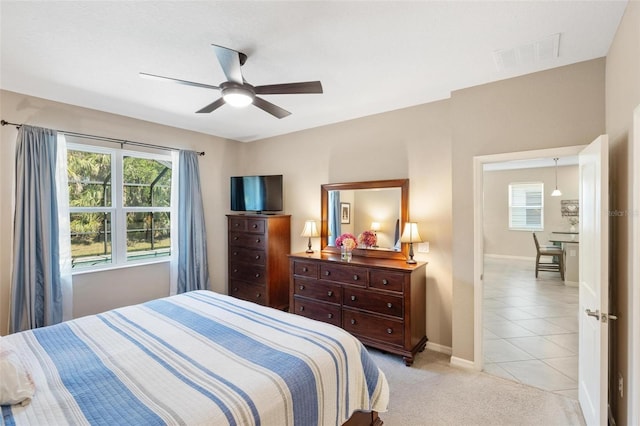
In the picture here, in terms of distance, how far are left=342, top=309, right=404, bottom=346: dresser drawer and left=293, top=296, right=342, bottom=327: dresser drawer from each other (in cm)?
9

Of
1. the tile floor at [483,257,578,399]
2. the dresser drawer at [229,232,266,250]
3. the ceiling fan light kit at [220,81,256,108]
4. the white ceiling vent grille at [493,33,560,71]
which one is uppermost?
the white ceiling vent grille at [493,33,560,71]

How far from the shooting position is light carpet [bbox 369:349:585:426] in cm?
212

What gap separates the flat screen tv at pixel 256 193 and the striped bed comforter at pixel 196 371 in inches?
92.3

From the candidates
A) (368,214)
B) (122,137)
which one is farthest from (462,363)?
(122,137)

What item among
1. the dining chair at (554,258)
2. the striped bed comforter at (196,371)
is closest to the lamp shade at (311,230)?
the striped bed comforter at (196,371)

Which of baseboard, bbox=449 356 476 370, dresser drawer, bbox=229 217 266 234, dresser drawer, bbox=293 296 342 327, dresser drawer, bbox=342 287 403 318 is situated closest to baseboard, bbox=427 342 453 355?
baseboard, bbox=449 356 476 370

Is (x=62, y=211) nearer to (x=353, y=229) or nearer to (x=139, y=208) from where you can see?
(x=139, y=208)

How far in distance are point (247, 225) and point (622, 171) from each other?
153 inches

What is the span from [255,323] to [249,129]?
10.3 feet

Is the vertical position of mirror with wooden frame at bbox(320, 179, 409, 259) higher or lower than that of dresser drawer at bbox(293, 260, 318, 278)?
higher

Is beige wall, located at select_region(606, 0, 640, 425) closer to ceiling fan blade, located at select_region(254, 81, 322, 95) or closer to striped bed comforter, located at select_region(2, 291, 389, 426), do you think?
striped bed comforter, located at select_region(2, 291, 389, 426)

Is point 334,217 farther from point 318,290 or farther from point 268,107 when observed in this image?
point 268,107

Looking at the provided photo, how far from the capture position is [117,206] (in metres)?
3.71

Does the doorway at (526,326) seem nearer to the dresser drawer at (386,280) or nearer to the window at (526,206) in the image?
the dresser drawer at (386,280)
